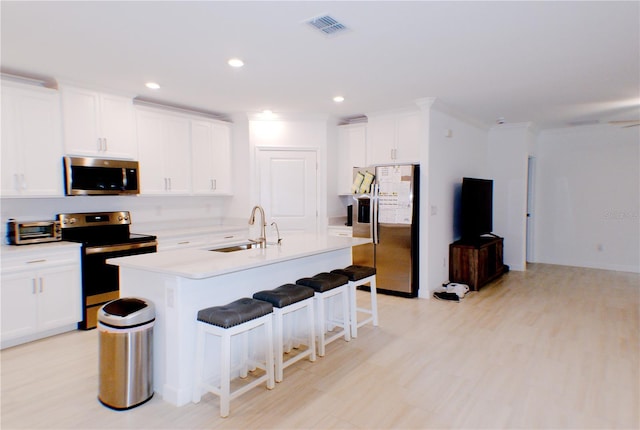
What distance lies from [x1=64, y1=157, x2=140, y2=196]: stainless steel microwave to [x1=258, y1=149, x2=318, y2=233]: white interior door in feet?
5.83

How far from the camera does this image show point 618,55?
10.5 feet

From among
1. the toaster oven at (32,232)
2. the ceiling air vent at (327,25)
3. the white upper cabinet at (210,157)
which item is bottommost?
the toaster oven at (32,232)

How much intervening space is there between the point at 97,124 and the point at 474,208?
508cm

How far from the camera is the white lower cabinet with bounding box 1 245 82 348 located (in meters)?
3.30

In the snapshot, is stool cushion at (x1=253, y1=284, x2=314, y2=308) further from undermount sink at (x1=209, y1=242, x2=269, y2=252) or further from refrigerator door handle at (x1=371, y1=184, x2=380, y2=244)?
refrigerator door handle at (x1=371, y1=184, x2=380, y2=244)

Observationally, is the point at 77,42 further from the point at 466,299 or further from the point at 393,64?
the point at 466,299

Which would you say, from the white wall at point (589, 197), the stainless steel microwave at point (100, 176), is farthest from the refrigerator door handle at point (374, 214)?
the white wall at point (589, 197)

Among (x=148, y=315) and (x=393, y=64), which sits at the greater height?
(x=393, y=64)

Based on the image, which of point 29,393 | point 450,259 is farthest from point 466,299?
point 29,393

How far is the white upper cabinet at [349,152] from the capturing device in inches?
223

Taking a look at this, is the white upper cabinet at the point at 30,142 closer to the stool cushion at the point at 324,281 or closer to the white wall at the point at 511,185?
the stool cushion at the point at 324,281

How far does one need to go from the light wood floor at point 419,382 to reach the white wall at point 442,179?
3.57ft

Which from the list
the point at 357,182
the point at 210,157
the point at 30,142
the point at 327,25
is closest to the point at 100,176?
the point at 30,142

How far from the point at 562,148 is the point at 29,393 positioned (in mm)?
8241
